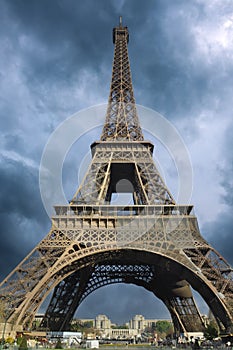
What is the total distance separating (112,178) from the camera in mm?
47688

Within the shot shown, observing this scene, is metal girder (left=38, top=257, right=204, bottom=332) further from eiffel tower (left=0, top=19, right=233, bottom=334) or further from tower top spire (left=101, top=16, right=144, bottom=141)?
tower top spire (left=101, top=16, right=144, bottom=141)

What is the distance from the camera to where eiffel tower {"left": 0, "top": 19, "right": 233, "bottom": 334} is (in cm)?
3012

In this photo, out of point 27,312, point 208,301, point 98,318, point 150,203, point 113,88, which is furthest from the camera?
point 98,318

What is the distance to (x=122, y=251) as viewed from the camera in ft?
113

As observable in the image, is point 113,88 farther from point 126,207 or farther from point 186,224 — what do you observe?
point 186,224

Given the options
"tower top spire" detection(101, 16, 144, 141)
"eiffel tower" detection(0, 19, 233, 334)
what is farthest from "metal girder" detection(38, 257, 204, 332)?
"tower top spire" detection(101, 16, 144, 141)

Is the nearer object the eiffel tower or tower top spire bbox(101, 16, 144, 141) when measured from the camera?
the eiffel tower

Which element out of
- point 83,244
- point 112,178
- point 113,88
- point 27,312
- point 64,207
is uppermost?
point 113,88

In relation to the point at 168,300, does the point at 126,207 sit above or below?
above

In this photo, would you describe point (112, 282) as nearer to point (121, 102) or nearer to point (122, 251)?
point (122, 251)

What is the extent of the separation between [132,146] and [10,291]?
23469mm

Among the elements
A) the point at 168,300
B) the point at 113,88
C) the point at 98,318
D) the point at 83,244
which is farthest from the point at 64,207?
the point at 98,318

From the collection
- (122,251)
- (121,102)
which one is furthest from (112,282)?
(121,102)

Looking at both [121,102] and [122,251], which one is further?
[121,102]
